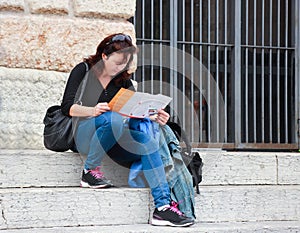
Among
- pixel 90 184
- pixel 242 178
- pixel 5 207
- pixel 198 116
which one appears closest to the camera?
pixel 5 207

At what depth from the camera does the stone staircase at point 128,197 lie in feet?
14.2

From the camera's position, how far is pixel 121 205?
450 cm

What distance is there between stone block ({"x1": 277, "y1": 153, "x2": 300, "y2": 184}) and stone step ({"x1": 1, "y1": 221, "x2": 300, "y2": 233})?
0.60 meters

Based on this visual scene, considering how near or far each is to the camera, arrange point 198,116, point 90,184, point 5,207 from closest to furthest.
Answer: point 5,207 < point 90,184 < point 198,116

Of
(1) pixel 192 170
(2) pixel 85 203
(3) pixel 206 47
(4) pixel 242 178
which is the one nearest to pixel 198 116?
(3) pixel 206 47

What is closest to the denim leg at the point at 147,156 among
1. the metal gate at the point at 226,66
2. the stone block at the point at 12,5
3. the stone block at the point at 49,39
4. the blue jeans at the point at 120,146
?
the blue jeans at the point at 120,146

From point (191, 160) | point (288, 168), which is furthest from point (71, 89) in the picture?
point (288, 168)

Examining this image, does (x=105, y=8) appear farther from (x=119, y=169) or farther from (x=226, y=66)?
(x=226, y=66)

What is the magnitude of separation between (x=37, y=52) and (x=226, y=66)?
196cm

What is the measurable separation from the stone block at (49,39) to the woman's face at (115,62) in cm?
66

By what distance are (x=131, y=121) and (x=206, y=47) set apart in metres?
2.12

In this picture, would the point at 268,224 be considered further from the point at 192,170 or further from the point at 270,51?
the point at 270,51

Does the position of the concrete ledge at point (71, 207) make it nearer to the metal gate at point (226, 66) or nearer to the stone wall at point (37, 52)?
the stone wall at point (37, 52)

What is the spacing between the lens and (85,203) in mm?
4422
